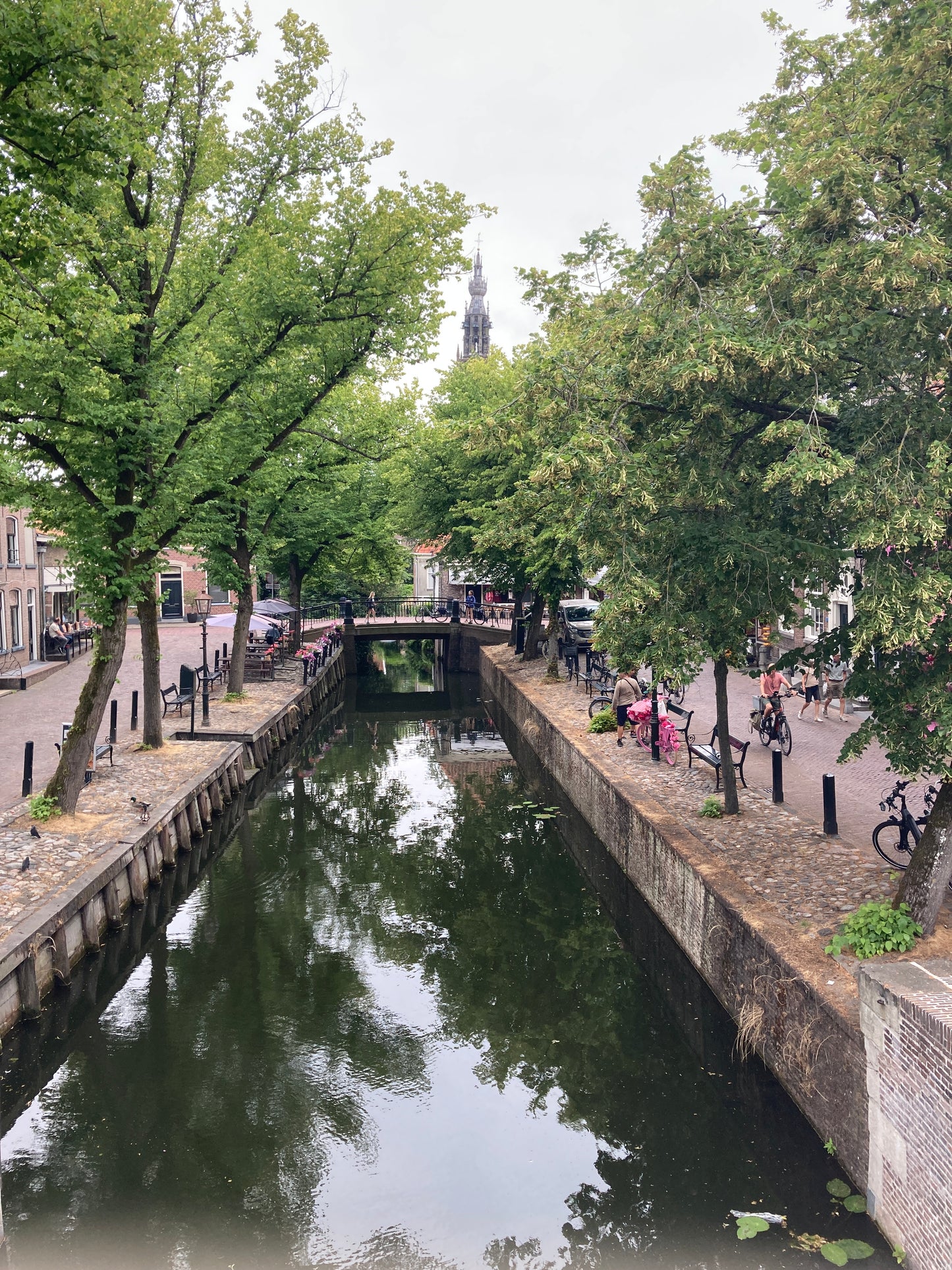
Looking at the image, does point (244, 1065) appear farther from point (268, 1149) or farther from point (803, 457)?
point (803, 457)

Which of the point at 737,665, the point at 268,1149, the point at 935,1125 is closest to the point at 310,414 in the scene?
the point at 737,665

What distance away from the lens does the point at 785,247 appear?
9.69 metres

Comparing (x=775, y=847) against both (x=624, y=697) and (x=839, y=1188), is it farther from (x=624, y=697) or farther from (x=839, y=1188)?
(x=624, y=697)

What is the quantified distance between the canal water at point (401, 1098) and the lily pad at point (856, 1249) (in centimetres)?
8

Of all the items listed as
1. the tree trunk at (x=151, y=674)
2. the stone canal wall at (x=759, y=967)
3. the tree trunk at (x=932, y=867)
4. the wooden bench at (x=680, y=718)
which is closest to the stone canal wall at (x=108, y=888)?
the tree trunk at (x=151, y=674)

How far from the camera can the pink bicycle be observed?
17.6 metres

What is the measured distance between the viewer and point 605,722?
20969mm

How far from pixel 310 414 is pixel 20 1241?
14.1m

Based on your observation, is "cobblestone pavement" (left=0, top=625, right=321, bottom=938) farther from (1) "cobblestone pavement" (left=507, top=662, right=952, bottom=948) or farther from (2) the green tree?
(1) "cobblestone pavement" (left=507, top=662, right=952, bottom=948)

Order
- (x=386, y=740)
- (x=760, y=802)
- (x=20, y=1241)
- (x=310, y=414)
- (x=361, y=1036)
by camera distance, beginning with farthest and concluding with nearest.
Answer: (x=386, y=740)
(x=310, y=414)
(x=760, y=802)
(x=361, y=1036)
(x=20, y=1241)

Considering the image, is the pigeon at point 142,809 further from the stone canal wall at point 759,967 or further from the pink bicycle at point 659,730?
the pink bicycle at point 659,730

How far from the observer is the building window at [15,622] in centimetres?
3247

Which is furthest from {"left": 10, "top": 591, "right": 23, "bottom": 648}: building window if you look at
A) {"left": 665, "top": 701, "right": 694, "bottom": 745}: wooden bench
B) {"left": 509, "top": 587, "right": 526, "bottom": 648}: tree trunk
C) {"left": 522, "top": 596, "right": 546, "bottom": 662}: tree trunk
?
{"left": 665, "top": 701, "right": 694, "bottom": 745}: wooden bench

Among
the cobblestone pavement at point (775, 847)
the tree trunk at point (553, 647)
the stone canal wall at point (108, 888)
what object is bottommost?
the stone canal wall at point (108, 888)
